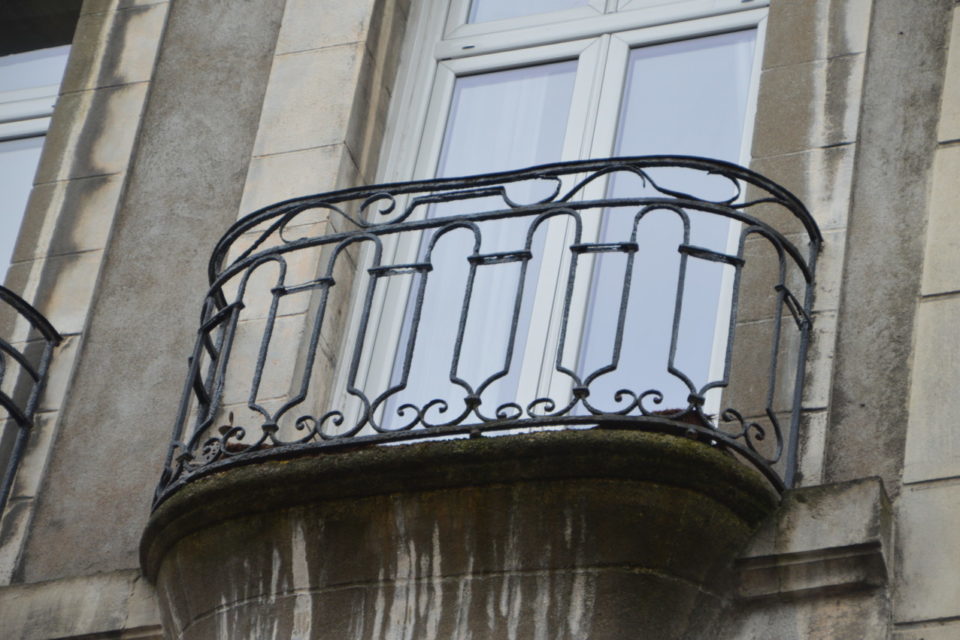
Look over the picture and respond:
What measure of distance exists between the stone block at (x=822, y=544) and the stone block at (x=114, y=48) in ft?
12.0

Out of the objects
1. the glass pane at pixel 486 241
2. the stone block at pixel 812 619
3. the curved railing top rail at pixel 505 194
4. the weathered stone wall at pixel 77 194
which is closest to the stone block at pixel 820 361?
the curved railing top rail at pixel 505 194

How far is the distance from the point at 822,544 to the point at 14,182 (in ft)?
14.6

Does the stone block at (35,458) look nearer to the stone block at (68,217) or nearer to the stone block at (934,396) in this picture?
the stone block at (68,217)

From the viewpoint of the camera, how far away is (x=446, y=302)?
8.34m

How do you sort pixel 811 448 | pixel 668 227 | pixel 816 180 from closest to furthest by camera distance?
pixel 811 448, pixel 816 180, pixel 668 227

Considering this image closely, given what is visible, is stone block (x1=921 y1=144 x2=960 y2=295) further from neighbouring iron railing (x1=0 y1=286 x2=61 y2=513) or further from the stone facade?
neighbouring iron railing (x1=0 y1=286 x2=61 y2=513)

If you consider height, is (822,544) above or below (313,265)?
below

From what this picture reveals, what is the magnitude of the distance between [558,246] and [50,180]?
7.29 ft

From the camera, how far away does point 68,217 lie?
882cm

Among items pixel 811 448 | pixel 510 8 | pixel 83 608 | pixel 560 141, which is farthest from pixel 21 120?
pixel 811 448

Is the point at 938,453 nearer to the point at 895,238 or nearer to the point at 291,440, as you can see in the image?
the point at 895,238

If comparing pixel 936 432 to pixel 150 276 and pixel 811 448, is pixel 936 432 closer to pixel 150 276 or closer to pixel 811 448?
pixel 811 448

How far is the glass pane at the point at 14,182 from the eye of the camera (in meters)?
9.38

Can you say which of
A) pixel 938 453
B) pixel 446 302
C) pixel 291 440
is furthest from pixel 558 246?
pixel 938 453
